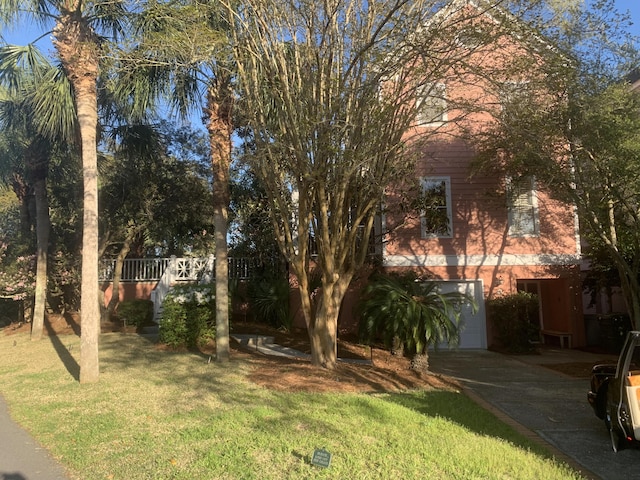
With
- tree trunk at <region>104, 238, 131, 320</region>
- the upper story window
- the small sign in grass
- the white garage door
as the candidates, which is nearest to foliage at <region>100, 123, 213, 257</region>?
tree trunk at <region>104, 238, 131, 320</region>

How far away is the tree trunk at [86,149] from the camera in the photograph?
886cm

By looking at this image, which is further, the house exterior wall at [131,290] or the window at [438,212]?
the house exterior wall at [131,290]

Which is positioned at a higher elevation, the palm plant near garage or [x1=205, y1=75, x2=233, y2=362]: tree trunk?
[x1=205, y1=75, x2=233, y2=362]: tree trunk

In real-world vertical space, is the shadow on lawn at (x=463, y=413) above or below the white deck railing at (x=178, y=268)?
below

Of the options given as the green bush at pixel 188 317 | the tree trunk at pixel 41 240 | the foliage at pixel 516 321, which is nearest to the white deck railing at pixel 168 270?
the tree trunk at pixel 41 240

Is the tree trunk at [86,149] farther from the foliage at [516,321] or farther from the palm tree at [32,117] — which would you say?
the foliage at [516,321]

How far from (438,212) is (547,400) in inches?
311

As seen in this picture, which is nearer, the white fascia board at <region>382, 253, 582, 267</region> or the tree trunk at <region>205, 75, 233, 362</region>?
the tree trunk at <region>205, 75, 233, 362</region>

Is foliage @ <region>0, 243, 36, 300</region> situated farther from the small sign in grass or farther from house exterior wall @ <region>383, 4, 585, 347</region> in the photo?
the small sign in grass

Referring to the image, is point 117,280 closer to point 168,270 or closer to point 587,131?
point 168,270

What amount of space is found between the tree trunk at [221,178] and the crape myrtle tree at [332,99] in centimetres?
77

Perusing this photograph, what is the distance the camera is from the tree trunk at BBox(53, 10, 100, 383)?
8.86 meters

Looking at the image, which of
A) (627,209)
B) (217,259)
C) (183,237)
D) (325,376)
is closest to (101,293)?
(183,237)

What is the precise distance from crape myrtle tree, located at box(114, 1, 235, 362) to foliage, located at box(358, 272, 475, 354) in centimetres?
324
